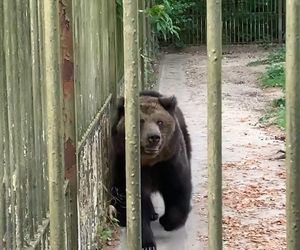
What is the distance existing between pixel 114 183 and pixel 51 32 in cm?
398

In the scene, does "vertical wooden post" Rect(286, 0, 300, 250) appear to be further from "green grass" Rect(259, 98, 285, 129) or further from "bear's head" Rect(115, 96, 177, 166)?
"green grass" Rect(259, 98, 285, 129)

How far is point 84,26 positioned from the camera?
4.74 meters

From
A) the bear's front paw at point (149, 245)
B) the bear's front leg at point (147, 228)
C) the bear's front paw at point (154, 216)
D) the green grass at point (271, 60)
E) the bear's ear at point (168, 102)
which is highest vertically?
the bear's ear at point (168, 102)

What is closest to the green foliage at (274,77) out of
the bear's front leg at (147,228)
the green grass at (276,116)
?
the green grass at (276,116)

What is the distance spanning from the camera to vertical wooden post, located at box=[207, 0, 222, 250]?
70.1 inches

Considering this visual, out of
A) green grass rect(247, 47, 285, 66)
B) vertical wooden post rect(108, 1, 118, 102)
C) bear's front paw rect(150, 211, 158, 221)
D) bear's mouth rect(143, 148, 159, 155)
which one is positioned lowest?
green grass rect(247, 47, 285, 66)

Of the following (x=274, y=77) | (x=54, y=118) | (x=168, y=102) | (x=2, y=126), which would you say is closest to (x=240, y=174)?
(x=168, y=102)

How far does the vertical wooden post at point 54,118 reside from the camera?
1884mm

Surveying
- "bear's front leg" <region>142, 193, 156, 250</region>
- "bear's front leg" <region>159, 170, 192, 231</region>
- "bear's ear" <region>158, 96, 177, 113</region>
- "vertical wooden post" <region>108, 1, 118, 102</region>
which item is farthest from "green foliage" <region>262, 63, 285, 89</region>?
"bear's front leg" <region>142, 193, 156, 250</region>

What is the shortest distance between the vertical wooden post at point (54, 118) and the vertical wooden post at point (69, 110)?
0.82ft

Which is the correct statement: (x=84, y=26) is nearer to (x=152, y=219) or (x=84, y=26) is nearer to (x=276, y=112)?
(x=152, y=219)

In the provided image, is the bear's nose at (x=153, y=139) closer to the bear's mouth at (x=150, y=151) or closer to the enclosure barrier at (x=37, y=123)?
the bear's mouth at (x=150, y=151)

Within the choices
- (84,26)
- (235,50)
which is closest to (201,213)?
(84,26)

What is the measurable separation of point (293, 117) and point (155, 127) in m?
3.64
